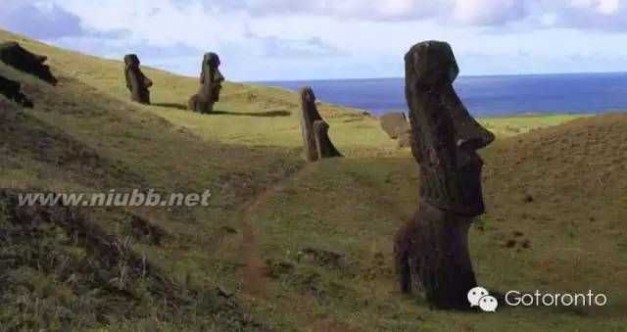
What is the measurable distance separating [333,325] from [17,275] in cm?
426

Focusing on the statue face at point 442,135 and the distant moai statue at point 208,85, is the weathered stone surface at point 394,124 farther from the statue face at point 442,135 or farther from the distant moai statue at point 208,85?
the statue face at point 442,135

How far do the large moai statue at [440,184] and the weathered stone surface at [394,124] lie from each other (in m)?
21.3

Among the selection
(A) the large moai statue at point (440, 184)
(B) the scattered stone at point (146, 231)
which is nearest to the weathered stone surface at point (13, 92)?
(B) the scattered stone at point (146, 231)

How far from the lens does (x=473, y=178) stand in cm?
1531

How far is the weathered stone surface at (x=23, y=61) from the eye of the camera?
37.6 metres

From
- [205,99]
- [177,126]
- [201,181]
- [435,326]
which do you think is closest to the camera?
[435,326]

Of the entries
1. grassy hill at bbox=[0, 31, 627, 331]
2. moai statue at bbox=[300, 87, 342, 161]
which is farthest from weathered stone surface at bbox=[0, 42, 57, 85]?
moai statue at bbox=[300, 87, 342, 161]

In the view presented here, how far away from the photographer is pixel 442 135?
1537 cm

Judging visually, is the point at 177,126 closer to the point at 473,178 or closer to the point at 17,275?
the point at 473,178

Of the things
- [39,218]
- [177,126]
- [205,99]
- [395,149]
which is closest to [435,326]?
[39,218]

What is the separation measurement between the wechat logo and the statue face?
1.31 metres

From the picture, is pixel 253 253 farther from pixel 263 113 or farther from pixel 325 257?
pixel 263 113

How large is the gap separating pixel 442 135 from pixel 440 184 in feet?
2.74

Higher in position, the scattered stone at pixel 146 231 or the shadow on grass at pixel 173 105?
the shadow on grass at pixel 173 105
